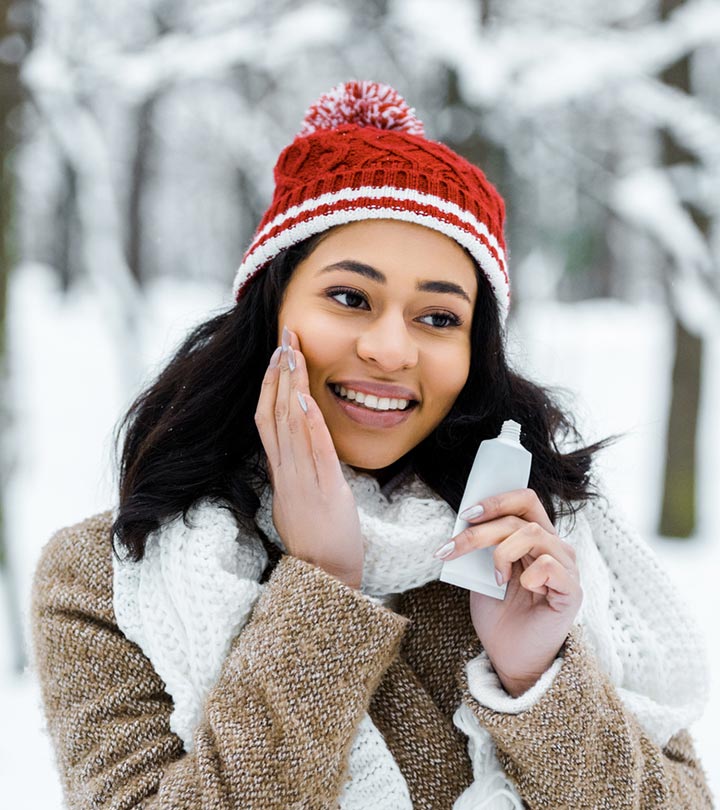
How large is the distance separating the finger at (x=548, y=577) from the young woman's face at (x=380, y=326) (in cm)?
36

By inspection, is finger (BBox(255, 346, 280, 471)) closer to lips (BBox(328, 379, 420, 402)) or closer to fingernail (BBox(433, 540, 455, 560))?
lips (BBox(328, 379, 420, 402))

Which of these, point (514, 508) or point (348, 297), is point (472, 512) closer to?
point (514, 508)

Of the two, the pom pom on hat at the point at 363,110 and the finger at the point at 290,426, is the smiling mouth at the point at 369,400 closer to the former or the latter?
the finger at the point at 290,426

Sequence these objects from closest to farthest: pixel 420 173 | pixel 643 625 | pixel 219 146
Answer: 1. pixel 420 173
2. pixel 643 625
3. pixel 219 146

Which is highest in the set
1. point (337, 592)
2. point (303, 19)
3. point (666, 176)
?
point (303, 19)

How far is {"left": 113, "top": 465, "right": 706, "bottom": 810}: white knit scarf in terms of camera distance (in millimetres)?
1325

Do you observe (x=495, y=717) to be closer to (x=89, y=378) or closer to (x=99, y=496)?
(x=99, y=496)

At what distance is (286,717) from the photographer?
1.22m

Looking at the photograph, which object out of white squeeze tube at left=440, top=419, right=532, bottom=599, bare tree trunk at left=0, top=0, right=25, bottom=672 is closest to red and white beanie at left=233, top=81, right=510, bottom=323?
white squeeze tube at left=440, top=419, right=532, bottom=599

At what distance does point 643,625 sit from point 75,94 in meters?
4.26

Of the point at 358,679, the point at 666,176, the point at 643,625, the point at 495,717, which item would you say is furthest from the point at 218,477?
the point at 666,176

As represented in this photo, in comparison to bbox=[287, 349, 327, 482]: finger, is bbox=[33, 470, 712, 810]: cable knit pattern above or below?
below

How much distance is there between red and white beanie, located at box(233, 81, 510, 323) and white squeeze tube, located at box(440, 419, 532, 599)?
376mm

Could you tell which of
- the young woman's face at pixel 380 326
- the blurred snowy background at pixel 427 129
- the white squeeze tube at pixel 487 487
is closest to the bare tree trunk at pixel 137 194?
the blurred snowy background at pixel 427 129
